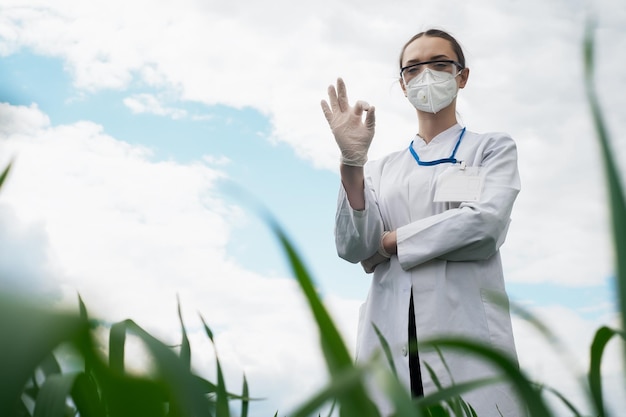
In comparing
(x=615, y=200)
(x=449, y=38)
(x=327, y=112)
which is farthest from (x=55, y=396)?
(x=449, y=38)

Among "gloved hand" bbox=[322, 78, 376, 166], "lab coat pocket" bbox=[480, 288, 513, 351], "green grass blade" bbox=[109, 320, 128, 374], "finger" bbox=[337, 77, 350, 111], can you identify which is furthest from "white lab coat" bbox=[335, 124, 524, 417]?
"green grass blade" bbox=[109, 320, 128, 374]

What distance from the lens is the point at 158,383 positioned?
9.7 inches

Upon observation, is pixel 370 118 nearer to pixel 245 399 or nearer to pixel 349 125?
pixel 349 125

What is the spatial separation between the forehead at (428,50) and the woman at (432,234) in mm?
24

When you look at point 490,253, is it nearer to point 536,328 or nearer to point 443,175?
point 443,175

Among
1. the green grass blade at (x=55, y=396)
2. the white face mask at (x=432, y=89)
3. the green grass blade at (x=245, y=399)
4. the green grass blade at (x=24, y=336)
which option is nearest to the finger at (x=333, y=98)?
the white face mask at (x=432, y=89)

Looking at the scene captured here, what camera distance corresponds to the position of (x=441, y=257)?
92.2 inches

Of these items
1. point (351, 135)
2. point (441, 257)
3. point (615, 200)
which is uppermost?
point (351, 135)

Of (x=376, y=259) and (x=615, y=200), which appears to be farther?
(x=376, y=259)

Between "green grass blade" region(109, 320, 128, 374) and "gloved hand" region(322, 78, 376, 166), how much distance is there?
191 centimetres

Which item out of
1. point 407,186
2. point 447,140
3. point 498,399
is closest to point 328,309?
point 498,399

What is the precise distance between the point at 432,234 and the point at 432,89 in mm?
684

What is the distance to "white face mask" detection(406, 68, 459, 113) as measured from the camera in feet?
8.61

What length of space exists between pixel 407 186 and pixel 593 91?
2.24 metres
